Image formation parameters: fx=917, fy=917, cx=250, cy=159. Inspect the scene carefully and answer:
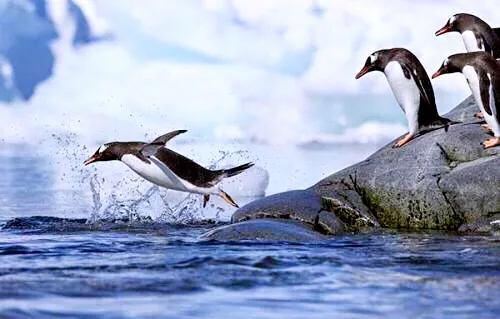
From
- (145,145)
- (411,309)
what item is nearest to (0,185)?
(145,145)

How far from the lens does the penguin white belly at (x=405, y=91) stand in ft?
42.2

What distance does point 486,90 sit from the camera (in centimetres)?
1223

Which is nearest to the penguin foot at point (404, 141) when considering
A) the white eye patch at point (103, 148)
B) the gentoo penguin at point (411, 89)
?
the gentoo penguin at point (411, 89)

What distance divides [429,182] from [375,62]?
7.25 ft

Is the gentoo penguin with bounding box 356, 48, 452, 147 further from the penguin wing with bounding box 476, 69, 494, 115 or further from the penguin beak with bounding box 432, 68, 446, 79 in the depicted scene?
the penguin wing with bounding box 476, 69, 494, 115

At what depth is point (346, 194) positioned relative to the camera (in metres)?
12.4

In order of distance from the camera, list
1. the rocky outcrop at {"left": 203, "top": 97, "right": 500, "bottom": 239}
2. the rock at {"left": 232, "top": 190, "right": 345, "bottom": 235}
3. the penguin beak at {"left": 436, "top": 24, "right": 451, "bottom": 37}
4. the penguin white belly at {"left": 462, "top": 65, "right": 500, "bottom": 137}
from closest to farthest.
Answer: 1. the rock at {"left": 232, "top": 190, "right": 345, "bottom": 235}
2. the rocky outcrop at {"left": 203, "top": 97, "right": 500, "bottom": 239}
3. the penguin white belly at {"left": 462, "top": 65, "right": 500, "bottom": 137}
4. the penguin beak at {"left": 436, "top": 24, "right": 451, "bottom": 37}

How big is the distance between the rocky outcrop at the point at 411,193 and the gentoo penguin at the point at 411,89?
0.19m

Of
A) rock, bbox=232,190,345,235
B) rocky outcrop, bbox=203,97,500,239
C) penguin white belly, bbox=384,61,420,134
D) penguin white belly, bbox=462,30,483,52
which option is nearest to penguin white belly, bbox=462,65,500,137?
rocky outcrop, bbox=203,97,500,239

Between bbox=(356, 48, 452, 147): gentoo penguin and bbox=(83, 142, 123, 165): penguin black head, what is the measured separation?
12.8 ft

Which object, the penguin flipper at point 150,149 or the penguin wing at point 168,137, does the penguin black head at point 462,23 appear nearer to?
the penguin wing at point 168,137

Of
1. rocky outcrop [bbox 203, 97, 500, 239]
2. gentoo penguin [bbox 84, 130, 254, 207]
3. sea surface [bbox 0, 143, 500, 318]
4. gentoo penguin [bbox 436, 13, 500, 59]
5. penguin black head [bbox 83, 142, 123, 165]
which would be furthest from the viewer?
gentoo penguin [bbox 436, 13, 500, 59]

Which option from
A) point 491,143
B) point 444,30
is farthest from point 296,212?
point 444,30

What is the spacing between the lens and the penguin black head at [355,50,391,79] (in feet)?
43.2
